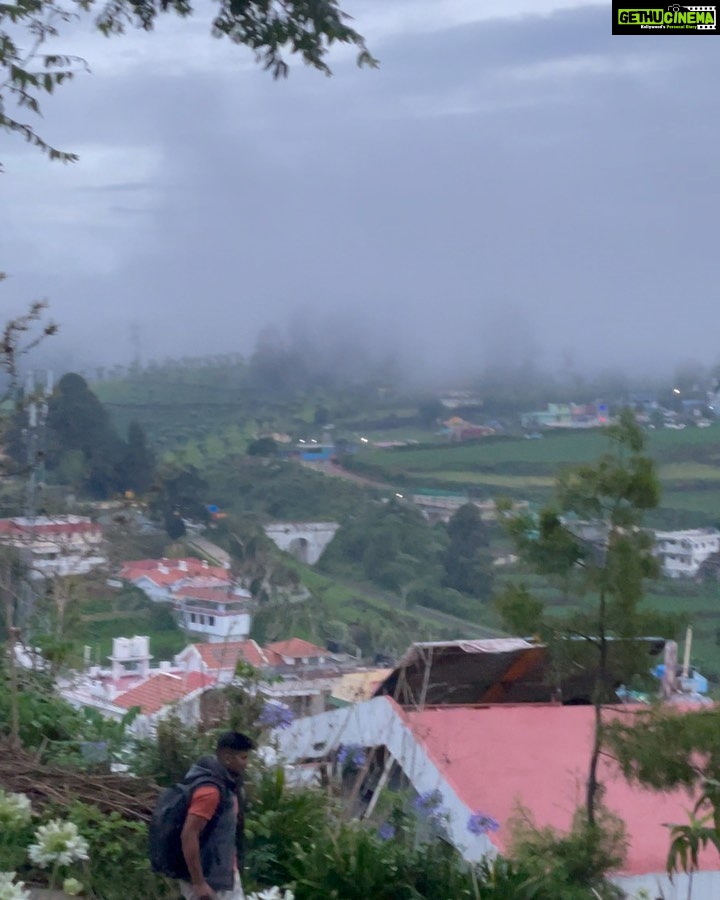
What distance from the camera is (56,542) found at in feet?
20.9

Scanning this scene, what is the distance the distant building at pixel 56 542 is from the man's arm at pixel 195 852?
96.9 inches

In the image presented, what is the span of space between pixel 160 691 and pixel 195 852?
120 inches

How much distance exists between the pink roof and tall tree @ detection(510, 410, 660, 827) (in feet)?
5.57

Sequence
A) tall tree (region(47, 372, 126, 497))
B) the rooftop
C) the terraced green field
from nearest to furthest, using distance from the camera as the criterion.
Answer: the rooftop < tall tree (region(47, 372, 126, 497)) < the terraced green field

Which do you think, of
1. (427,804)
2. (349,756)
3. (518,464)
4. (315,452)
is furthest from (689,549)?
(315,452)

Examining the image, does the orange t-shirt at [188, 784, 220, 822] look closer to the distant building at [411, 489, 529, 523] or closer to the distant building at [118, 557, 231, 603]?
the distant building at [118, 557, 231, 603]

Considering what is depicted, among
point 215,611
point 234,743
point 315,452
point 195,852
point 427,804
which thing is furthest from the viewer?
point 315,452

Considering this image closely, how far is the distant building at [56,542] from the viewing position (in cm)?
633

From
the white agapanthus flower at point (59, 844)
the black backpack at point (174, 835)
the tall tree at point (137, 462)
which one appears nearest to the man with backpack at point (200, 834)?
the black backpack at point (174, 835)

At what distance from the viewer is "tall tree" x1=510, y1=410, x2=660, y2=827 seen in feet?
24.3

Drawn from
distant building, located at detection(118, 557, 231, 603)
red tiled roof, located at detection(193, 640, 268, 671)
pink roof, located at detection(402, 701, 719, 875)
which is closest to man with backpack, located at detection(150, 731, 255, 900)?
red tiled roof, located at detection(193, 640, 268, 671)

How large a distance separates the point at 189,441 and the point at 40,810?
12.7m

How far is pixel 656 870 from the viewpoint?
848cm

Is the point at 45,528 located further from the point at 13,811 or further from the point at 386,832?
the point at 386,832
